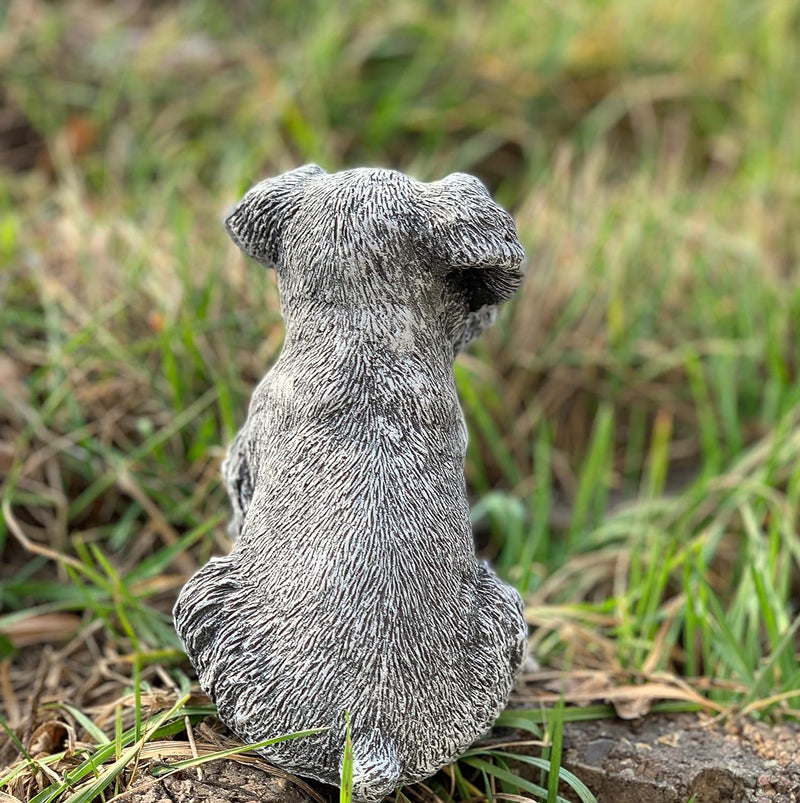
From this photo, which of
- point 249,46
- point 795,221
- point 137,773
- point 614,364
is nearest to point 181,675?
point 137,773

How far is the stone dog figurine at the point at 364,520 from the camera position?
1343 millimetres

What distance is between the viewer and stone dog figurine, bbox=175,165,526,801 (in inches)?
52.9

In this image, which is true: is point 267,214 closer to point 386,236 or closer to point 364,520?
point 386,236

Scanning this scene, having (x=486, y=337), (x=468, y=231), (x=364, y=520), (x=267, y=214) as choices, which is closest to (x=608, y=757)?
(x=364, y=520)

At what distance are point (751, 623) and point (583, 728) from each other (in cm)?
49

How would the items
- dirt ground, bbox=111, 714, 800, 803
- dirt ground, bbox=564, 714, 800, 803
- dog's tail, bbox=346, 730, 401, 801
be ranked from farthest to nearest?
dirt ground, bbox=564, 714, 800, 803
dirt ground, bbox=111, 714, 800, 803
dog's tail, bbox=346, 730, 401, 801

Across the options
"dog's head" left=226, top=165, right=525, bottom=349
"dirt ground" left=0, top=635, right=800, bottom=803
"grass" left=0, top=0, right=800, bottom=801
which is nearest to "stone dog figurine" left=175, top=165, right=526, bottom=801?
"dog's head" left=226, top=165, right=525, bottom=349

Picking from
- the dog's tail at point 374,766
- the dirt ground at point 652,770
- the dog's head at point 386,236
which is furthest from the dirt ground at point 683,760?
the dog's head at point 386,236

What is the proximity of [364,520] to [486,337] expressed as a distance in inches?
63.2

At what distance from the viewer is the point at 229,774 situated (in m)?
1.46

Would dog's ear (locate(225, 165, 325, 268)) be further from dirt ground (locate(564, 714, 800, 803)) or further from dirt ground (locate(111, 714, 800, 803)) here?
dirt ground (locate(564, 714, 800, 803))

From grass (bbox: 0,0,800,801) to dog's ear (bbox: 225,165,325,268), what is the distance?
728 mm

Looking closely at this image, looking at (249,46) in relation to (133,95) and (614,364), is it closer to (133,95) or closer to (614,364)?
(133,95)

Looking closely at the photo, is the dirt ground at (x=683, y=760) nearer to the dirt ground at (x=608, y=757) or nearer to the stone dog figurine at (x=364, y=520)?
the dirt ground at (x=608, y=757)
